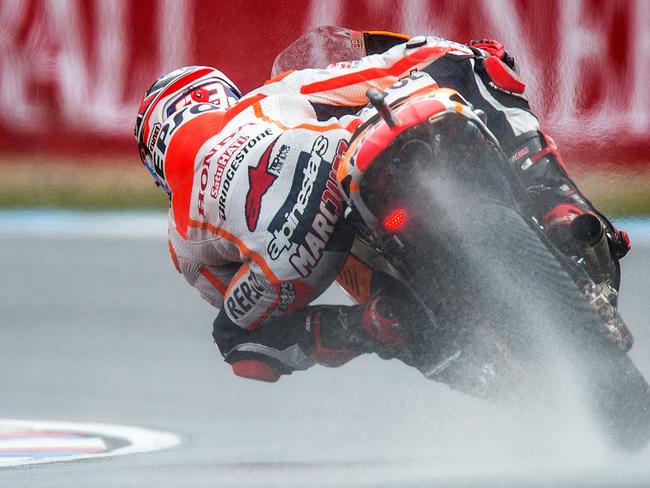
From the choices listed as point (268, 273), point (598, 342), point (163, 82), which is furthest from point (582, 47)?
point (598, 342)

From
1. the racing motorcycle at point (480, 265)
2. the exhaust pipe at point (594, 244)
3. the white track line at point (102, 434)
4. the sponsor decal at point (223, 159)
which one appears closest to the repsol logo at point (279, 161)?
the sponsor decal at point (223, 159)

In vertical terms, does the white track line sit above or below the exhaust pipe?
below

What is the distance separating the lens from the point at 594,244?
2779 millimetres

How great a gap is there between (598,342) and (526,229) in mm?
237

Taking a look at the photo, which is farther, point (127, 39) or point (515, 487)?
point (127, 39)

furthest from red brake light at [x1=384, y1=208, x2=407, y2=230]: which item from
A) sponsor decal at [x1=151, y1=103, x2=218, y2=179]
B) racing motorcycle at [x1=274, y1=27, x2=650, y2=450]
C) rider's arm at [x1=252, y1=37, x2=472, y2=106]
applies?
sponsor decal at [x1=151, y1=103, x2=218, y2=179]

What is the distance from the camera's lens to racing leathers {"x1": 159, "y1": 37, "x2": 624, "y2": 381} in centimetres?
274

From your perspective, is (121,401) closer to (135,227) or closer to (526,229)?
(526,229)

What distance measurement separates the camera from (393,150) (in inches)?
95.2

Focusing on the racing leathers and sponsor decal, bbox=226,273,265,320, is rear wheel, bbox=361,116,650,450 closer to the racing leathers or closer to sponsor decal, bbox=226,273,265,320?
the racing leathers

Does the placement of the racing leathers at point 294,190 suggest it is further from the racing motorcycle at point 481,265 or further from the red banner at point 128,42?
the red banner at point 128,42

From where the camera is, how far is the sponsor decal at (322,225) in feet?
8.84

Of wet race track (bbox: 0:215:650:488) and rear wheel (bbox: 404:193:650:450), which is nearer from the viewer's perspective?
rear wheel (bbox: 404:193:650:450)

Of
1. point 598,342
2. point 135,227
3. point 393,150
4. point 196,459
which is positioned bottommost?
point 135,227
